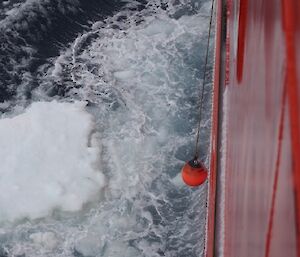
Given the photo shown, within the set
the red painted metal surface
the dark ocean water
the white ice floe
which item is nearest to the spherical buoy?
the dark ocean water

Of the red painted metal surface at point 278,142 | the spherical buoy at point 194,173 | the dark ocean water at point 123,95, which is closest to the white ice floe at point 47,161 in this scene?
the dark ocean water at point 123,95

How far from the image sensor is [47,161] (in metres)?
8.41

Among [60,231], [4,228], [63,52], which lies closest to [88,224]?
[60,231]

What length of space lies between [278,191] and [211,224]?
149 inches

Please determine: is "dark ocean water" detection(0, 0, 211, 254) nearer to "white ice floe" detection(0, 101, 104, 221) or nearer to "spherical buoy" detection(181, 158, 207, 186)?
"white ice floe" detection(0, 101, 104, 221)

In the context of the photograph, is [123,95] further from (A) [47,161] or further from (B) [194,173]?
(B) [194,173]

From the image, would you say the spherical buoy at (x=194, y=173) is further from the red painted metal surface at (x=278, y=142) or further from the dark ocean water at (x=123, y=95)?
the red painted metal surface at (x=278, y=142)

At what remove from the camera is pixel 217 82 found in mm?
6637

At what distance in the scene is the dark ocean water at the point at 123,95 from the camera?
749 centimetres

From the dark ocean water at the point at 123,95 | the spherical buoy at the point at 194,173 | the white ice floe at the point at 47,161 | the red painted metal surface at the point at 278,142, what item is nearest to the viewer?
the red painted metal surface at the point at 278,142

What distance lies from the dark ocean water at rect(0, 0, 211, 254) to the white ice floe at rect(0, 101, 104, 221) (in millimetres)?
211

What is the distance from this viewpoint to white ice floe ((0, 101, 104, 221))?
25.6 feet

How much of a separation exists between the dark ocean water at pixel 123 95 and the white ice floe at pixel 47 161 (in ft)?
0.69

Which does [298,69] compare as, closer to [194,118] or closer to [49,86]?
[194,118]
